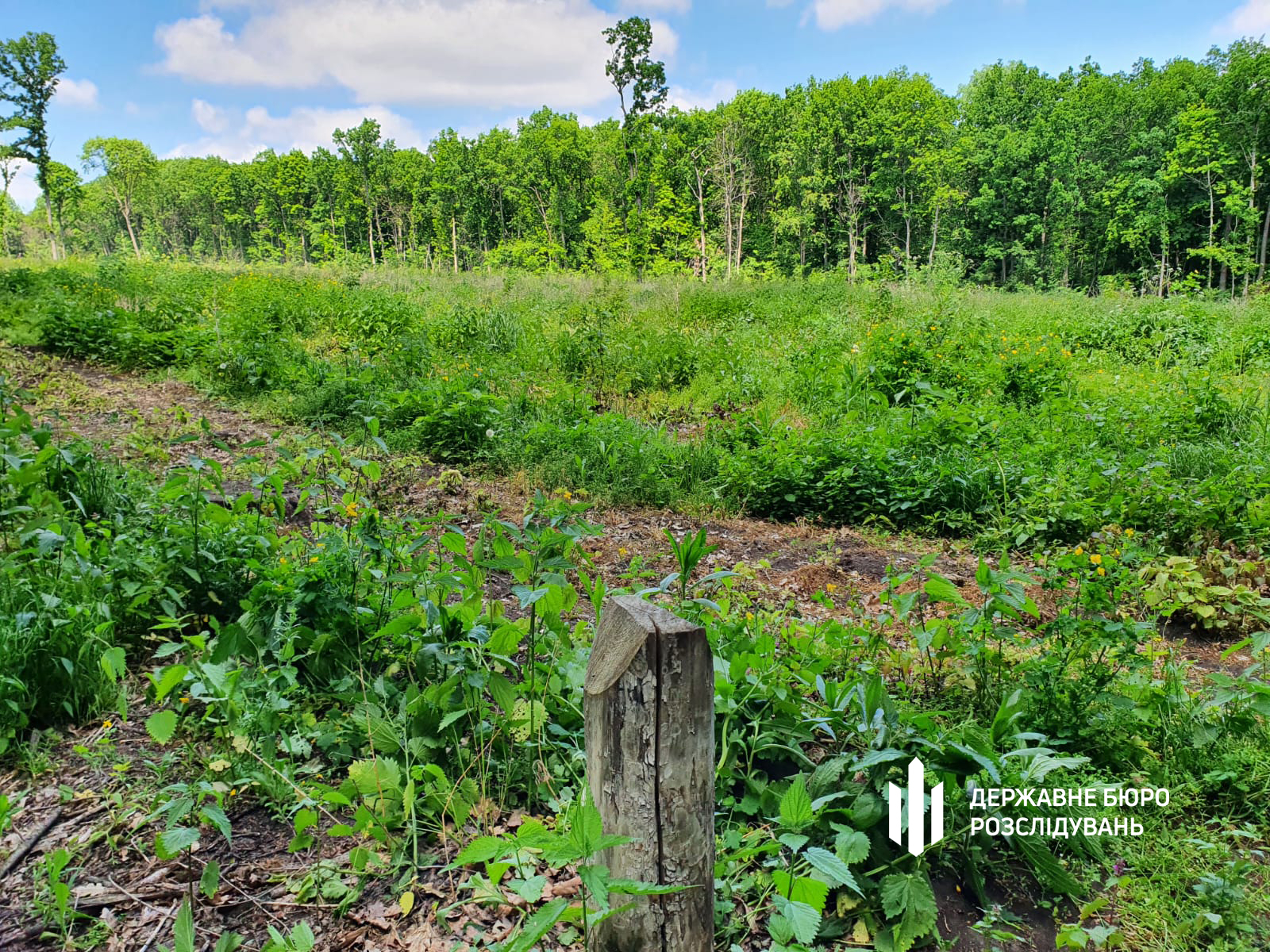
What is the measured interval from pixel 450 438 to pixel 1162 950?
556cm

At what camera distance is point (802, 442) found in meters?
5.71

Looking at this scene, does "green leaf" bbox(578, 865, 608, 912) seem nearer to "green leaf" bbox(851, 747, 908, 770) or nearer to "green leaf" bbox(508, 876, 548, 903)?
"green leaf" bbox(508, 876, 548, 903)

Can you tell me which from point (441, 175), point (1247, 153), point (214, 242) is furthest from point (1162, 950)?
point (214, 242)

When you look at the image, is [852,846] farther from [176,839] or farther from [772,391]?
[772,391]

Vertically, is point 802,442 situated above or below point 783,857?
above

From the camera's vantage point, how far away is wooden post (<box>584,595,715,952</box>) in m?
1.28

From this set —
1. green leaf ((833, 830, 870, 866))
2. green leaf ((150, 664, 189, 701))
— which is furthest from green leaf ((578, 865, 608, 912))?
green leaf ((150, 664, 189, 701))

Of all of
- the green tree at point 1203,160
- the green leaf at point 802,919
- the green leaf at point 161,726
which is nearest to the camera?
the green leaf at point 802,919

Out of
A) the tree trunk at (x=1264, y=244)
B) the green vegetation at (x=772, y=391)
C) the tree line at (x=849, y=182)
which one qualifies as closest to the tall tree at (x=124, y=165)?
the tree line at (x=849, y=182)

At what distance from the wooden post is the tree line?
26283 millimetres

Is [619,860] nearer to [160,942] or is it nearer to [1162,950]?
[160,942]

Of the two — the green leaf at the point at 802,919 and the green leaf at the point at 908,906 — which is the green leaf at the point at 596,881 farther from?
the green leaf at the point at 908,906

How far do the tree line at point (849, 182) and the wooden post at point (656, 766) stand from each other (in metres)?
26.3

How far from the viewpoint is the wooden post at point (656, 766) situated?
1283 millimetres
